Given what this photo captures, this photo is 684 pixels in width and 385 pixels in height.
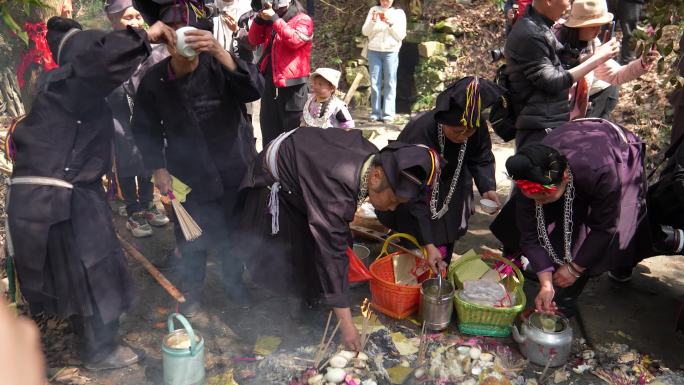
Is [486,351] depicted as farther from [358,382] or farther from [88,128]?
[88,128]

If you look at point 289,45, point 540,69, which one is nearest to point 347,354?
point 540,69

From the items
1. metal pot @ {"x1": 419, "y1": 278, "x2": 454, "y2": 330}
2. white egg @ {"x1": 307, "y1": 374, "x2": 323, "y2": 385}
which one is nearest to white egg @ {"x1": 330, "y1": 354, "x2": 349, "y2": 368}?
white egg @ {"x1": 307, "y1": 374, "x2": 323, "y2": 385}

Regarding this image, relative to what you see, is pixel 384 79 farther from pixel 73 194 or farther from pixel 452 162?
pixel 73 194

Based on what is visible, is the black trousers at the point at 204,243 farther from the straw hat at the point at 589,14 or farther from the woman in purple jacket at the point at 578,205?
the straw hat at the point at 589,14

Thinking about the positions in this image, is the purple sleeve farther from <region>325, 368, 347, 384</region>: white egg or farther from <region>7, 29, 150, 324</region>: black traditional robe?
<region>7, 29, 150, 324</region>: black traditional robe

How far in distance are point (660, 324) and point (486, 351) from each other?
5.18 feet

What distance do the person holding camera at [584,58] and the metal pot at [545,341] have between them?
200 centimetres

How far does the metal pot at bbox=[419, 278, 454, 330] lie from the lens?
374 cm

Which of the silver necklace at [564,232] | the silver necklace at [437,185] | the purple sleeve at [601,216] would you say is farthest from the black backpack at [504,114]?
the purple sleeve at [601,216]

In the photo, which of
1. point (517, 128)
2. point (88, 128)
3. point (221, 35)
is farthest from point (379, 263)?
point (221, 35)

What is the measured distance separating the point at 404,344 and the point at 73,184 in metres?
2.38

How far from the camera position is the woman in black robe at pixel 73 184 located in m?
2.89

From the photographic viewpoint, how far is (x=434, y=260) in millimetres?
3943

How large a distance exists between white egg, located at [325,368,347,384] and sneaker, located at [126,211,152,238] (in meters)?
2.93
